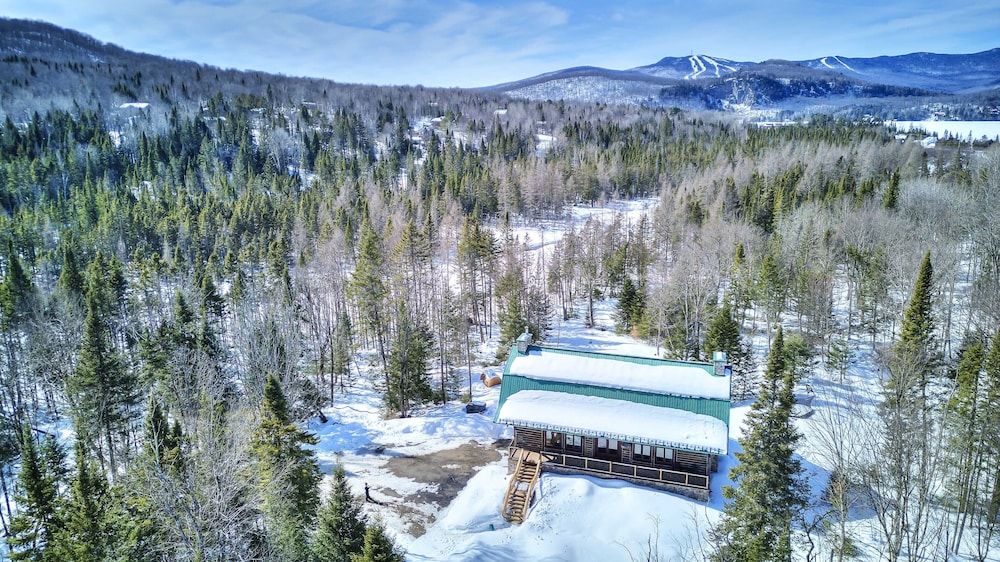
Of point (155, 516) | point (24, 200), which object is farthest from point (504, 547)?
point (24, 200)

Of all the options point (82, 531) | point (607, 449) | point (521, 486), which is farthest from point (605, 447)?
point (82, 531)

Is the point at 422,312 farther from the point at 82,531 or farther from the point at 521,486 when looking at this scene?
the point at 82,531

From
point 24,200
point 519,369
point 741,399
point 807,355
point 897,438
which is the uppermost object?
point 24,200

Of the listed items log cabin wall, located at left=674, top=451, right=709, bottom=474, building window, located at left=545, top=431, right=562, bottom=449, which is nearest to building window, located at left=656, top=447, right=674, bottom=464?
log cabin wall, located at left=674, top=451, right=709, bottom=474

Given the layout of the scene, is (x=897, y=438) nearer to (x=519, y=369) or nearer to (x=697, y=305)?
(x=519, y=369)

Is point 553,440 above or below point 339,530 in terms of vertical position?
below

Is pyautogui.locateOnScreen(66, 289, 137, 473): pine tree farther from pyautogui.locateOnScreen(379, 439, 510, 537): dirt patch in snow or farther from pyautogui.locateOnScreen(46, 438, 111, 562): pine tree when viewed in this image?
pyautogui.locateOnScreen(379, 439, 510, 537): dirt patch in snow
